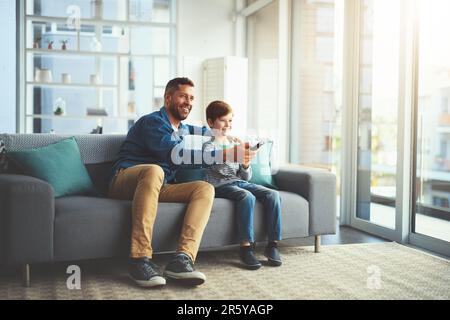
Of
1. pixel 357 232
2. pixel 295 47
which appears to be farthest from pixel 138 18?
pixel 357 232

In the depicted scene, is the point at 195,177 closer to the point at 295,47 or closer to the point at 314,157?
the point at 314,157

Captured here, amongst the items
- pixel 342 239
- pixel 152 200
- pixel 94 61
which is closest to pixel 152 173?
pixel 152 200

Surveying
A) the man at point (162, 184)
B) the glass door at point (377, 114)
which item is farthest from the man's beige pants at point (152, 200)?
the glass door at point (377, 114)

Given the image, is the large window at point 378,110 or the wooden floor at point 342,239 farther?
the large window at point 378,110

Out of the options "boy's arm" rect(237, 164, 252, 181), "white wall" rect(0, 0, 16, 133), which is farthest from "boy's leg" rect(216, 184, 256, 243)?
"white wall" rect(0, 0, 16, 133)

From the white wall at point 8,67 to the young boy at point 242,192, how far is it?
4025 millimetres

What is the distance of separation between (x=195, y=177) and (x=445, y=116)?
1.73 metres

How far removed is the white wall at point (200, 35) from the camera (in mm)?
7176

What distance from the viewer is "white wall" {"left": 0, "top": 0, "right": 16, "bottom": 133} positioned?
255 inches

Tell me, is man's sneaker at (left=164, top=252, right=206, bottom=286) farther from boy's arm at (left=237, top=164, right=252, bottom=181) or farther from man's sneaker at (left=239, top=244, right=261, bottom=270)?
boy's arm at (left=237, top=164, right=252, bottom=181)

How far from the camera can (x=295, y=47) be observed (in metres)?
5.91

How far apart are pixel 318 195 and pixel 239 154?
0.68m

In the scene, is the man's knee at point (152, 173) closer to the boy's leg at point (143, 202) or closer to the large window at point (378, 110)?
the boy's leg at point (143, 202)

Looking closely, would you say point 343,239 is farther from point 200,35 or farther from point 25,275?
point 200,35
